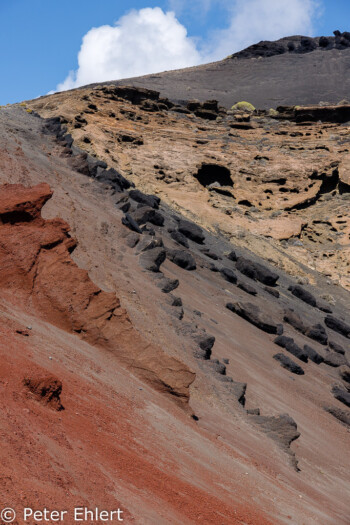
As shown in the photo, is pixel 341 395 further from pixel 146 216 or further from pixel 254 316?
pixel 146 216

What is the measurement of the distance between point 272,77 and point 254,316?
2397 inches

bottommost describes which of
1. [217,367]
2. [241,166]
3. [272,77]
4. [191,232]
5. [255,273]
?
[217,367]

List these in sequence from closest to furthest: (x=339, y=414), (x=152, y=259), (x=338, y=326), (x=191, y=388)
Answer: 1. (x=191, y=388)
2. (x=339, y=414)
3. (x=152, y=259)
4. (x=338, y=326)

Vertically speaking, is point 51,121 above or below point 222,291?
above

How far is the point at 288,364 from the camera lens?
42.7 feet

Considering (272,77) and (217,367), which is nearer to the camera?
(217,367)

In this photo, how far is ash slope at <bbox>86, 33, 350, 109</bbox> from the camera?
5716 cm

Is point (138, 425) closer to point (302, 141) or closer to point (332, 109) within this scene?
point (302, 141)

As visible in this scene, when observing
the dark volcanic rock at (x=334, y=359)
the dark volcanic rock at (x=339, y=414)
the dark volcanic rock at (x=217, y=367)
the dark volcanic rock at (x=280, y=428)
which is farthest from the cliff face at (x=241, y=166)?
the dark volcanic rock at (x=280, y=428)

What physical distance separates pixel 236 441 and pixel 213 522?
349 centimetres

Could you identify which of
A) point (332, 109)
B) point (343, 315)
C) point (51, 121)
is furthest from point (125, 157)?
point (332, 109)

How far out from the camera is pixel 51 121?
24.5 m

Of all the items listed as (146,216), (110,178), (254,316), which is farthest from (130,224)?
(110,178)

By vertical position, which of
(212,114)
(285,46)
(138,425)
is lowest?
(138,425)
